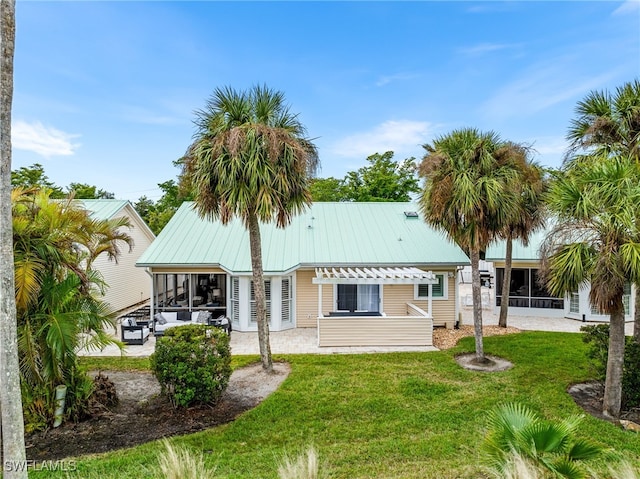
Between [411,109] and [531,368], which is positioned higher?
[411,109]

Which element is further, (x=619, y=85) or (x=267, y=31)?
(x=267, y=31)

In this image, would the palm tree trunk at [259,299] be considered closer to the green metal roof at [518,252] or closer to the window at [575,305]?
the green metal roof at [518,252]

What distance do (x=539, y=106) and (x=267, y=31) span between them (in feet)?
43.8

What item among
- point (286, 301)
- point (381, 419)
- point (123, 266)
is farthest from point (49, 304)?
point (123, 266)

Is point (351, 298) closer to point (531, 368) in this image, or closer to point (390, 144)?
point (531, 368)

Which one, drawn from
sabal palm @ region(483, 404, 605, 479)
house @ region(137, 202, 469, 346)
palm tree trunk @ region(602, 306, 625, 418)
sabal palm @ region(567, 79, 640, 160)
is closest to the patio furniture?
house @ region(137, 202, 469, 346)

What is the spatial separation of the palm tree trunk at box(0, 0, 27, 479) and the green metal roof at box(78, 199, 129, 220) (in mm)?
15093

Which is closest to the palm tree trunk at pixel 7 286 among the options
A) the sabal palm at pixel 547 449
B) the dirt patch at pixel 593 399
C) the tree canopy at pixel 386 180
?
the sabal palm at pixel 547 449

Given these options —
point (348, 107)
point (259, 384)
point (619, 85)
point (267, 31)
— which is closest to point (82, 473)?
point (259, 384)

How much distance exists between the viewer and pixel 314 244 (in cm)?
1622

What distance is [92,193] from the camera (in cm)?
3156

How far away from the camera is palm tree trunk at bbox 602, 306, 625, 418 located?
7.42 m

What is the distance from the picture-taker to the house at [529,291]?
17.3 meters

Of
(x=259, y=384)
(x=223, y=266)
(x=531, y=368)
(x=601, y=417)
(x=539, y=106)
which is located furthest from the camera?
(x=539, y=106)
